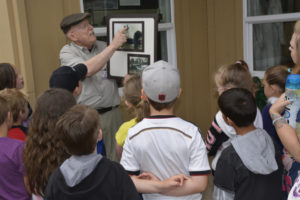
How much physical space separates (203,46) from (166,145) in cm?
339

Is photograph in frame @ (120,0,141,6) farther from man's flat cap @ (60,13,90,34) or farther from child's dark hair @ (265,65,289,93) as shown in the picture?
child's dark hair @ (265,65,289,93)


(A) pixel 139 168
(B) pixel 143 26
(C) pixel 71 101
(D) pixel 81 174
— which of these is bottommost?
(A) pixel 139 168

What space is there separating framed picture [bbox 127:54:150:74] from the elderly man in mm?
172

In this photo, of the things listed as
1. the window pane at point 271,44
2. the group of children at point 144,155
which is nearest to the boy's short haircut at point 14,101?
the group of children at point 144,155

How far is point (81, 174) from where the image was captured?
1331 millimetres

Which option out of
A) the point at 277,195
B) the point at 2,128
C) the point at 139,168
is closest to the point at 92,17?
the point at 2,128

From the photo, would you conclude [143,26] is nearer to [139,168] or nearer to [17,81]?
[17,81]

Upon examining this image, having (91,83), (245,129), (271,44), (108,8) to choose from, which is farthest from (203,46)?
(245,129)

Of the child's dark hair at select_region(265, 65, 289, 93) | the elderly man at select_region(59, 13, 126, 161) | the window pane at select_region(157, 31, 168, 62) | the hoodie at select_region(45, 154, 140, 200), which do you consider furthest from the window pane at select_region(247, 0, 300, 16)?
the hoodie at select_region(45, 154, 140, 200)

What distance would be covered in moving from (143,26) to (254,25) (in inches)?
92.5

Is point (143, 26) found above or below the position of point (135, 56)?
above

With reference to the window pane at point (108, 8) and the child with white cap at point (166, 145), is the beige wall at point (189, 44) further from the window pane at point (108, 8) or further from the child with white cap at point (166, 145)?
the child with white cap at point (166, 145)

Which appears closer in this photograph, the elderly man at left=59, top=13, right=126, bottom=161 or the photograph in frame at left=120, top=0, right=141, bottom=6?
the elderly man at left=59, top=13, right=126, bottom=161

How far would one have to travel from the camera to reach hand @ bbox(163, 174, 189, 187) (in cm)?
150
